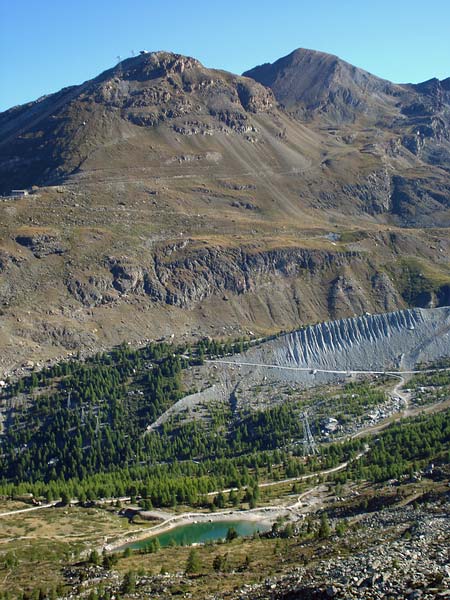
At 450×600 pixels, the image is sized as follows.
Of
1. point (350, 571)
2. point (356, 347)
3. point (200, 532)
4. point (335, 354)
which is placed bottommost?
point (200, 532)

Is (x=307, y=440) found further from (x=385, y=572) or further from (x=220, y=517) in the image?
(x=385, y=572)

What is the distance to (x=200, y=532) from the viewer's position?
323 ft

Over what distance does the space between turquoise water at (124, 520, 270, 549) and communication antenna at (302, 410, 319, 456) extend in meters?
39.3

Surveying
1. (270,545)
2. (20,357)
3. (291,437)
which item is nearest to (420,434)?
(291,437)

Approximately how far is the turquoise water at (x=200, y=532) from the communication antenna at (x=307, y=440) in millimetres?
39342

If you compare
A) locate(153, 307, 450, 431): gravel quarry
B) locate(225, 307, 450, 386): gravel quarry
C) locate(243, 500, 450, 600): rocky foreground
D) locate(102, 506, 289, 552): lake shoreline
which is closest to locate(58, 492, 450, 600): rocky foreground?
locate(243, 500, 450, 600): rocky foreground

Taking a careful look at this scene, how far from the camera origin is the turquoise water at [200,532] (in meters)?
92.3

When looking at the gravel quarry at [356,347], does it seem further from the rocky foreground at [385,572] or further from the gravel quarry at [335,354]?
the rocky foreground at [385,572]

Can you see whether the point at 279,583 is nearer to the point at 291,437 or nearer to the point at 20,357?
the point at 291,437

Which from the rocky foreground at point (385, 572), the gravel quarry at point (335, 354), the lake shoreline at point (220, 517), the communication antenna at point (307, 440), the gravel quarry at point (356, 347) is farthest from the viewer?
the gravel quarry at point (356, 347)

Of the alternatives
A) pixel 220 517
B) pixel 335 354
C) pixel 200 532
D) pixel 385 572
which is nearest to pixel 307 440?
pixel 335 354

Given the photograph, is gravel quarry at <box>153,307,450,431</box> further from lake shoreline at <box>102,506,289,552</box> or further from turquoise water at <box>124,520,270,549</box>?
turquoise water at <box>124,520,270,549</box>

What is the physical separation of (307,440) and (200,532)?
167ft

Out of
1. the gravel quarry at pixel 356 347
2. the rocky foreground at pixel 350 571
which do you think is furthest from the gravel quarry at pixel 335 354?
the rocky foreground at pixel 350 571
